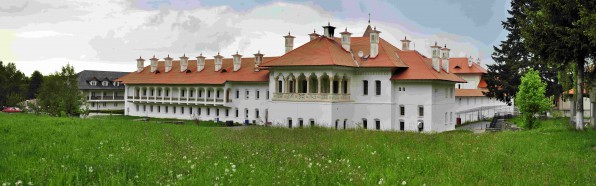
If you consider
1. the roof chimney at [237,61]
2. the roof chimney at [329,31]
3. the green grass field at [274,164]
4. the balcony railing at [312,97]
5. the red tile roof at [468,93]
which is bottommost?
the green grass field at [274,164]

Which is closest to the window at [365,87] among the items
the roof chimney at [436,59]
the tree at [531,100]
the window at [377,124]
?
the window at [377,124]

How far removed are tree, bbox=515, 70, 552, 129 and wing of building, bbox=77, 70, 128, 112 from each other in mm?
68445

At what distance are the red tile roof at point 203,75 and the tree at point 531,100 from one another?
26.6m

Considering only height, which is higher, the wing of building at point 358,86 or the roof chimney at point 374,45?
the roof chimney at point 374,45

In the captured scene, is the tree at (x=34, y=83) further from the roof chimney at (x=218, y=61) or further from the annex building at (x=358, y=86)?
the annex building at (x=358, y=86)

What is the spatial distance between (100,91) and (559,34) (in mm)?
Result: 78742

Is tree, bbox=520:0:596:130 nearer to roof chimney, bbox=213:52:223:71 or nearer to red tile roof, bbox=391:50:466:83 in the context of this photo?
red tile roof, bbox=391:50:466:83

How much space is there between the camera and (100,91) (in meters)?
87.5

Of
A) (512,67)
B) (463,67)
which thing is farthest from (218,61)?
(463,67)

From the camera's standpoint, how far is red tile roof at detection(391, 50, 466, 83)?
45.2m

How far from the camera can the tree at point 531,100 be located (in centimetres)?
3709

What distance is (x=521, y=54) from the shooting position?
53.6 meters

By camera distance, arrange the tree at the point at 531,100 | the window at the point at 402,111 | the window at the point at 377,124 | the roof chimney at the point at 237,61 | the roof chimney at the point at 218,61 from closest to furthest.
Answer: the tree at the point at 531,100
the window at the point at 402,111
the window at the point at 377,124
the roof chimney at the point at 237,61
the roof chimney at the point at 218,61

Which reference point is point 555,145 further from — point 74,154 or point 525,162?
point 74,154
